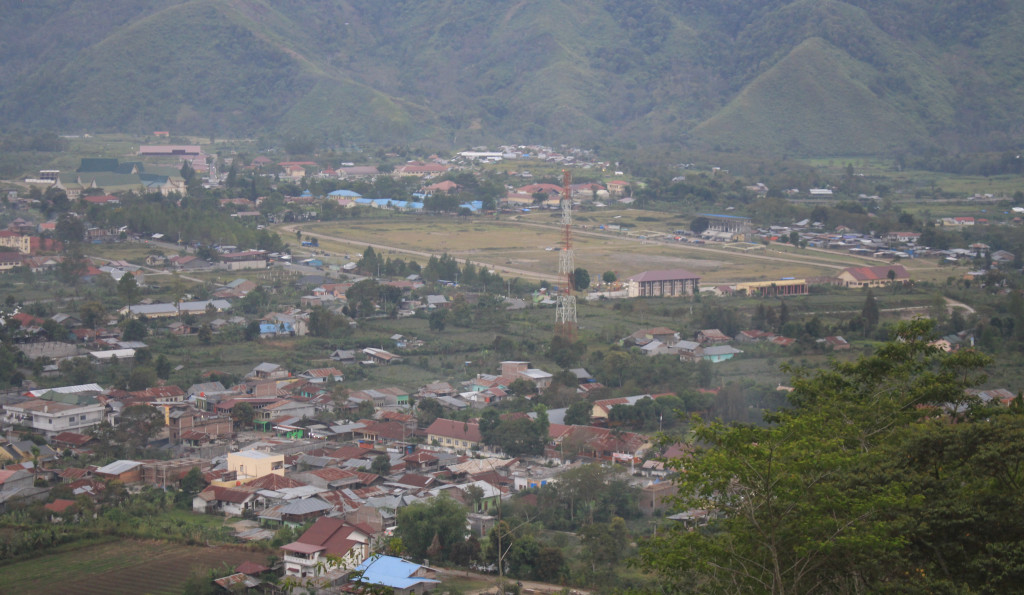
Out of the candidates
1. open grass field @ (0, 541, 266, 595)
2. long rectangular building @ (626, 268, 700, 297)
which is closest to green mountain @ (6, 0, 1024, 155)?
long rectangular building @ (626, 268, 700, 297)

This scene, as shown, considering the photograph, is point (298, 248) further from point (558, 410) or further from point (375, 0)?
point (375, 0)

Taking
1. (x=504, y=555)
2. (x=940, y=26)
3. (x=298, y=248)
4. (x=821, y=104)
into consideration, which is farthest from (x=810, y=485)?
(x=940, y=26)

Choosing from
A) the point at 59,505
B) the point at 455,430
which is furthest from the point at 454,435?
the point at 59,505

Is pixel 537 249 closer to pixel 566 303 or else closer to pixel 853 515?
pixel 566 303

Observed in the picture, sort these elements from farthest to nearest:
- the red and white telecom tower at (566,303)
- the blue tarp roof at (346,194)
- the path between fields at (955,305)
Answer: the blue tarp roof at (346,194) < the path between fields at (955,305) < the red and white telecom tower at (566,303)

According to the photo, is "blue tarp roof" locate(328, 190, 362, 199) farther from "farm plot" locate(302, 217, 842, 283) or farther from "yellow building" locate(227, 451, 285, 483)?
"yellow building" locate(227, 451, 285, 483)

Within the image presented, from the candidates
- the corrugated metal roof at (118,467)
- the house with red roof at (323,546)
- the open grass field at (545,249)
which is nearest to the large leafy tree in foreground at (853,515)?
the house with red roof at (323,546)

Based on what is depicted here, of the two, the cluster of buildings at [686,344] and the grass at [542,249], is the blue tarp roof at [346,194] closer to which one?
the grass at [542,249]
